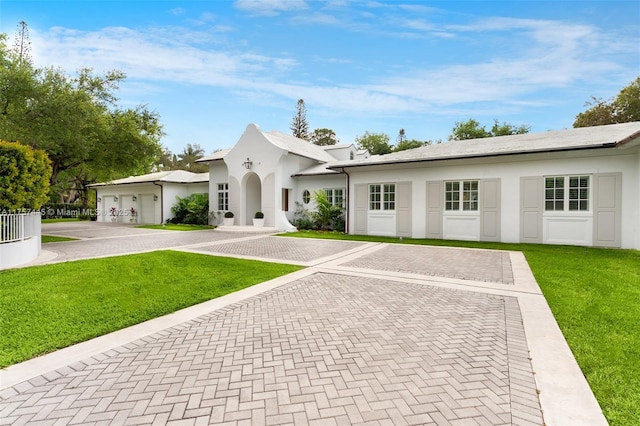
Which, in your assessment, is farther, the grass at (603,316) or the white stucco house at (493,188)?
the white stucco house at (493,188)

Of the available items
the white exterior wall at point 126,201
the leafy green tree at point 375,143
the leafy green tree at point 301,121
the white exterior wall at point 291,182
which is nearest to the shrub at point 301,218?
the white exterior wall at point 291,182

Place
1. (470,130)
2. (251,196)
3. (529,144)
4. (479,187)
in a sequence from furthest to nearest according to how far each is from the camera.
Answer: (470,130), (251,196), (479,187), (529,144)

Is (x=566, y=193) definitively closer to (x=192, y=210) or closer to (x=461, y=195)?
(x=461, y=195)

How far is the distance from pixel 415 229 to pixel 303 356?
12.9 meters

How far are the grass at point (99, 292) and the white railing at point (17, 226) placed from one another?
1.45m

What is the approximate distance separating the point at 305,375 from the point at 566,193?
1375 centimetres

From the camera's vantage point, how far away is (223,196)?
74.6 feet

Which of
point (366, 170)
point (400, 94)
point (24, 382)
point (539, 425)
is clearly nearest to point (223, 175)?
point (366, 170)

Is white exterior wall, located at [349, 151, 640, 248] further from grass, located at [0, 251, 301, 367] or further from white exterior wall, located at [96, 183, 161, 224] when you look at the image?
white exterior wall, located at [96, 183, 161, 224]

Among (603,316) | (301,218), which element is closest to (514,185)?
(603,316)

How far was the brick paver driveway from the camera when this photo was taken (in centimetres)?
246

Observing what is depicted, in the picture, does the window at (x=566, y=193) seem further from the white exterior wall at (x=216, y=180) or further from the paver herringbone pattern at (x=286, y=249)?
the white exterior wall at (x=216, y=180)

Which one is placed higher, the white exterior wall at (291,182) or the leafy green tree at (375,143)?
the leafy green tree at (375,143)

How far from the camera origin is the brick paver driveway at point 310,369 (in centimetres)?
246
